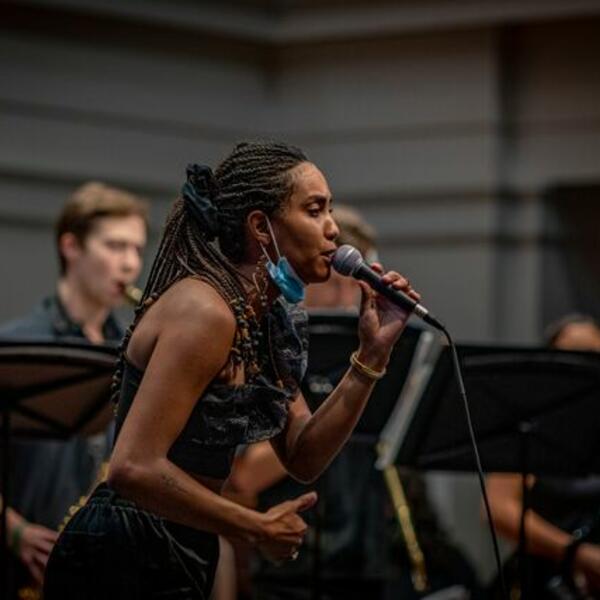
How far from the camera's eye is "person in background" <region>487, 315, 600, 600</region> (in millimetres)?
6586

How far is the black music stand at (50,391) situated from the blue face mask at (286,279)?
1279 millimetres

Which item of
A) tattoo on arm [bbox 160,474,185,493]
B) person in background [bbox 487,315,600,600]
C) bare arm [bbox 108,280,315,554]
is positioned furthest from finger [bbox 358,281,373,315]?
person in background [bbox 487,315,600,600]

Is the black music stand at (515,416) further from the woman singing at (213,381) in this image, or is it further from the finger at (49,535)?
the woman singing at (213,381)

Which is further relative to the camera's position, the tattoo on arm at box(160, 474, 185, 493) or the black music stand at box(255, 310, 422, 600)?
the black music stand at box(255, 310, 422, 600)

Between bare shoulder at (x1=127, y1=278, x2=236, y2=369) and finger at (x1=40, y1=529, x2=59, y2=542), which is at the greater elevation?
bare shoulder at (x1=127, y1=278, x2=236, y2=369)

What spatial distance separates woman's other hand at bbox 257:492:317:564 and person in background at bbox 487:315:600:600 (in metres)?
2.84

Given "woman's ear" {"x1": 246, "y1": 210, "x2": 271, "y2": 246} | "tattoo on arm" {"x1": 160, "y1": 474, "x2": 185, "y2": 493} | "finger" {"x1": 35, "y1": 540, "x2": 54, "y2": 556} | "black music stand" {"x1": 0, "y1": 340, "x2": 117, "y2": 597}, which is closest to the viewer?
"tattoo on arm" {"x1": 160, "y1": 474, "x2": 185, "y2": 493}

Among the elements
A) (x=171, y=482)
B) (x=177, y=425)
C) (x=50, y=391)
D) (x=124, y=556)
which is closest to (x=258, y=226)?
(x=177, y=425)

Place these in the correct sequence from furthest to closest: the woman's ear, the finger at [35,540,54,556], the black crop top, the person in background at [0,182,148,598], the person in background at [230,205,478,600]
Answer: the person in background at [230,205,478,600] < the person in background at [0,182,148,598] < the finger at [35,540,54,556] < the woman's ear < the black crop top

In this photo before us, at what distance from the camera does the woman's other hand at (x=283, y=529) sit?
3.77m

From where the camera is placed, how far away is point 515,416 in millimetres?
5602

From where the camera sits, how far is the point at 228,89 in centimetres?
884

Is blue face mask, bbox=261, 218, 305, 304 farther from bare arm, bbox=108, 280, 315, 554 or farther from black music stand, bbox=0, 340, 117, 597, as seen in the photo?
black music stand, bbox=0, 340, 117, 597

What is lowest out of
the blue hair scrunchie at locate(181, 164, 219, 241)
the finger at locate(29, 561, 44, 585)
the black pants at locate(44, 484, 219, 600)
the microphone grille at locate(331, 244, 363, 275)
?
the finger at locate(29, 561, 44, 585)
